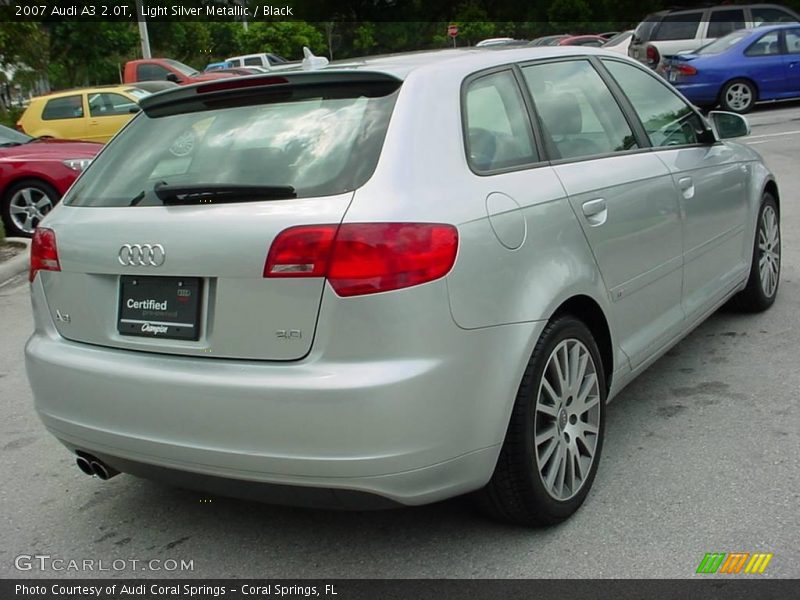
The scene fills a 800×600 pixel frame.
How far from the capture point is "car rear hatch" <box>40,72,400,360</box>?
277cm

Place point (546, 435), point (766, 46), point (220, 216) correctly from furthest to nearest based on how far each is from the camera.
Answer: point (766, 46)
point (546, 435)
point (220, 216)

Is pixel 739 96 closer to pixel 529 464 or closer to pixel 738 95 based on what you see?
pixel 738 95

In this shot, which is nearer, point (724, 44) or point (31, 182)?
point (31, 182)

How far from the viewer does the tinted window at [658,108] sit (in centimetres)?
433

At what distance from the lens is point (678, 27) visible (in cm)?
2108

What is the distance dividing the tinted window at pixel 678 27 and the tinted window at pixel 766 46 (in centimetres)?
383

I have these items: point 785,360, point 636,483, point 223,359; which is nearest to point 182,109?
point 223,359

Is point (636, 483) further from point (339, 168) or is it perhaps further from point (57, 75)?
point (57, 75)

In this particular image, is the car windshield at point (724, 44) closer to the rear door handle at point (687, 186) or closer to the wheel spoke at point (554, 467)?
the rear door handle at point (687, 186)

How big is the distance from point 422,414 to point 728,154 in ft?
9.93

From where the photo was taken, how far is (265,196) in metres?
2.88

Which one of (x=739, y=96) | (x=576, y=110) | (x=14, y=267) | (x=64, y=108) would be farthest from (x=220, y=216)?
(x=739, y=96)

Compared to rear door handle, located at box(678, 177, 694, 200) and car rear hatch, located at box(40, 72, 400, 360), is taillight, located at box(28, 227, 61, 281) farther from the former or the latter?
rear door handle, located at box(678, 177, 694, 200)

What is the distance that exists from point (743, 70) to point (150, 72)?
47.1 ft
